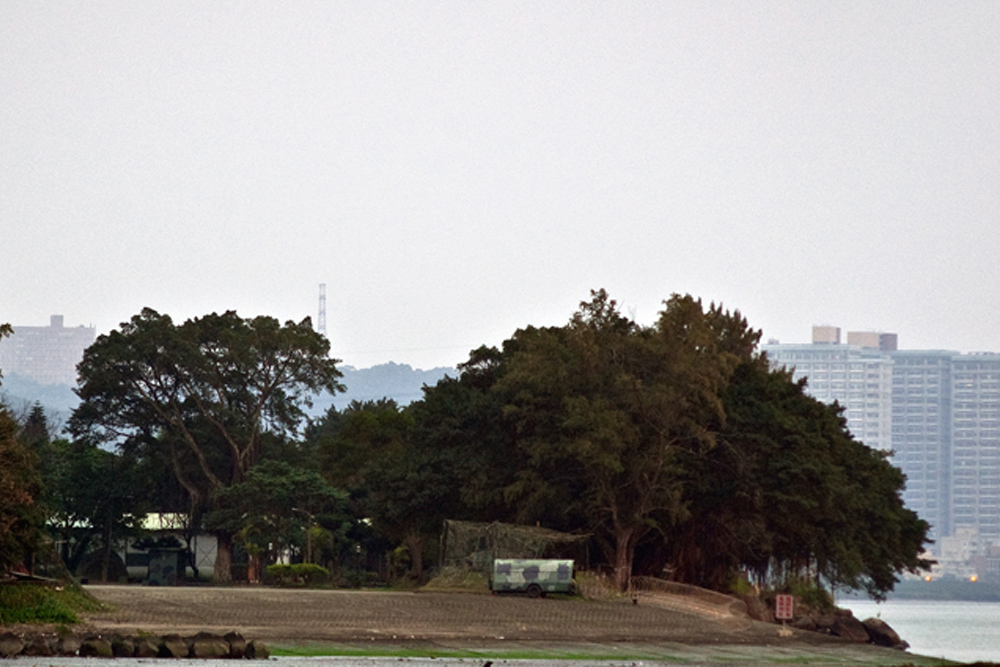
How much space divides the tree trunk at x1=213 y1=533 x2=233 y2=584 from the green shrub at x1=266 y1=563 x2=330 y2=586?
10221 mm

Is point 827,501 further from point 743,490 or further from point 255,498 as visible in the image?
point 255,498

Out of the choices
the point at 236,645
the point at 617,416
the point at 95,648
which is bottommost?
the point at 95,648

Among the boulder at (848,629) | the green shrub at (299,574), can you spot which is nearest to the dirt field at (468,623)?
the boulder at (848,629)

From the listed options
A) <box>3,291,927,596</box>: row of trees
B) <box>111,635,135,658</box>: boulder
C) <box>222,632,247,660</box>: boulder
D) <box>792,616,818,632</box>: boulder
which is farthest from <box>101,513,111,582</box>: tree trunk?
<box>111,635,135,658</box>: boulder

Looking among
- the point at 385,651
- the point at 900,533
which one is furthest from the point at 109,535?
the point at 385,651

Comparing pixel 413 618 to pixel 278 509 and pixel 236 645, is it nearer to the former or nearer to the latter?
pixel 236 645

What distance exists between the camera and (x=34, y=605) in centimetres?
3362

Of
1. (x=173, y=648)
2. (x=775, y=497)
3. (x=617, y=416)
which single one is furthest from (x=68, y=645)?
(x=775, y=497)

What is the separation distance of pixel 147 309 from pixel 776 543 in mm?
34523

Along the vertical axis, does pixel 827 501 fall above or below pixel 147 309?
below

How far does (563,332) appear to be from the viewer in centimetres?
6359

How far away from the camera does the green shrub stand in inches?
2470

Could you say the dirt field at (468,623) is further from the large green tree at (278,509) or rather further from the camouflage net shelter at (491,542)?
the large green tree at (278,509)

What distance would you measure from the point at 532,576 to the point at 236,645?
2248cm
